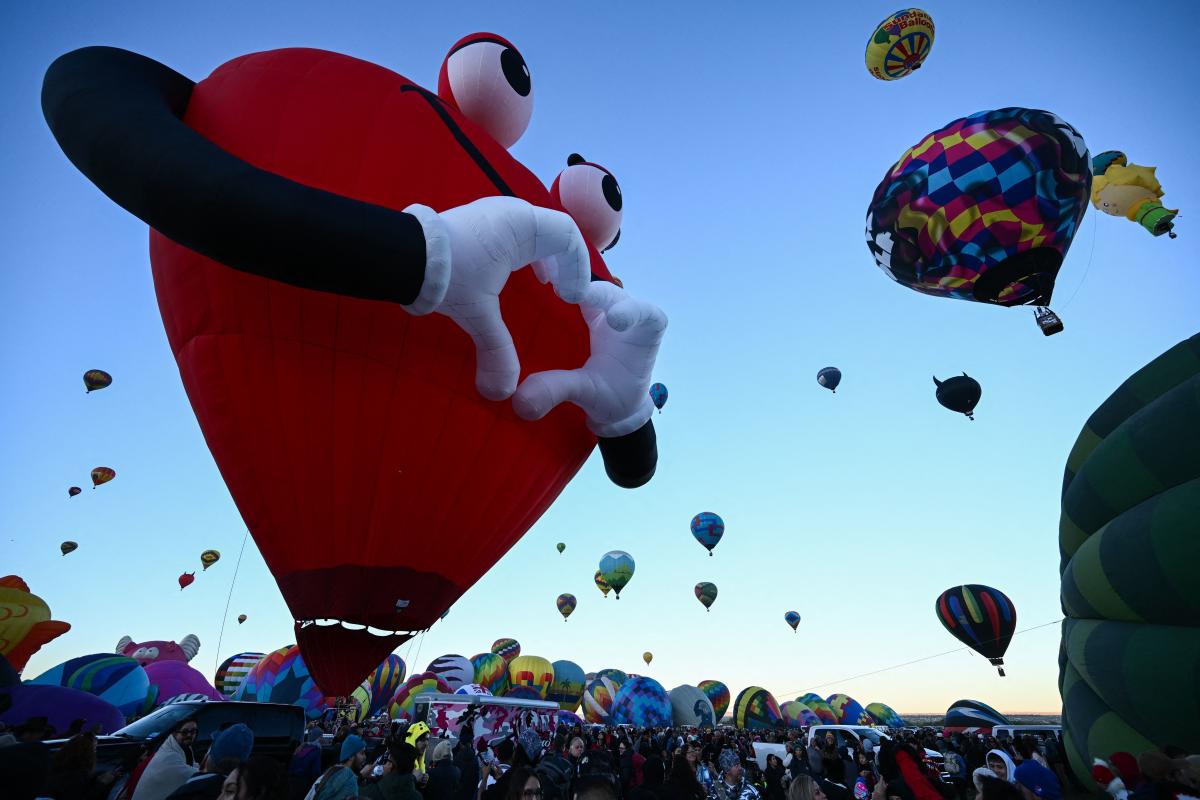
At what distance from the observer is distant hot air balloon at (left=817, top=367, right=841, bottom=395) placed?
23969mm

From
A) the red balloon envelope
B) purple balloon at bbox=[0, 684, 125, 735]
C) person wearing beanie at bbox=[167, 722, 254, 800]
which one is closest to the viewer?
person wearing beanie at bbox=[167, 722, 254, 800]

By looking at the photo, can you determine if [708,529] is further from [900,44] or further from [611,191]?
[611,191]

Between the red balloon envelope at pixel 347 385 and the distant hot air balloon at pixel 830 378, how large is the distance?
2118 centimetres

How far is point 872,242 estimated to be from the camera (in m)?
12.1

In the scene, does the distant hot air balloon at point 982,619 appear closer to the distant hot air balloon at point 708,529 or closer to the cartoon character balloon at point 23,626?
the distant hot air balloon at point 708,529

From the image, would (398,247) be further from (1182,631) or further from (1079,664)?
(1079,664)

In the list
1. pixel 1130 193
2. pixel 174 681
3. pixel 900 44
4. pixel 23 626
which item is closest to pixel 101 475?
pixel 174 681

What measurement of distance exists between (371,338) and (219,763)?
256 centimetres

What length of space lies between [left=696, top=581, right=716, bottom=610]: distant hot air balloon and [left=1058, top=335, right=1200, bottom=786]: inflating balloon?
24.8 metres

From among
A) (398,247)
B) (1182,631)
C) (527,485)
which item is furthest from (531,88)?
(1182,631)

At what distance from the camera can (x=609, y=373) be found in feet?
16.2

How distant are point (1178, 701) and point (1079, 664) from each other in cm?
167

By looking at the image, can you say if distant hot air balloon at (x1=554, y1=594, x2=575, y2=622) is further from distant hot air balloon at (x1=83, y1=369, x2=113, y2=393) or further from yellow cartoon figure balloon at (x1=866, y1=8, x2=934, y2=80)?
yellow cartoon figure balloon at (x1=866, y1=8, x2=934, y2=80)

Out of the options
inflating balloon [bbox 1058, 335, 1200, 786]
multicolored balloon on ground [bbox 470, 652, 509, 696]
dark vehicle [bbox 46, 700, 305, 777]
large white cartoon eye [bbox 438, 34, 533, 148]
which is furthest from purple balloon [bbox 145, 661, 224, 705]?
inflating balloon [bbox 1058, 335, 1200, 786]
